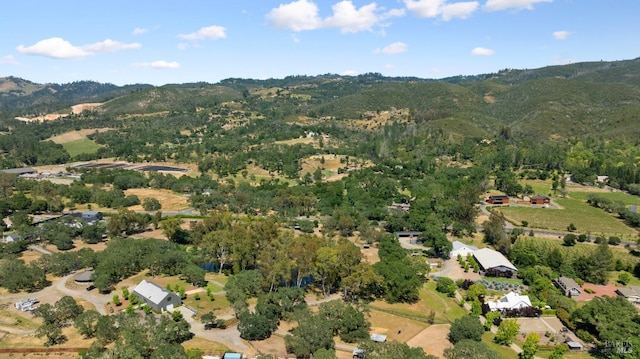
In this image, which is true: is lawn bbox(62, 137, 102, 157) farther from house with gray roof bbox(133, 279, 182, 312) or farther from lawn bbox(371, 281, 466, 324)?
lawn bbox(371, 281, 466, 324)

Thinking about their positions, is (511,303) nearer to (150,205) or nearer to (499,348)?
(499,348)

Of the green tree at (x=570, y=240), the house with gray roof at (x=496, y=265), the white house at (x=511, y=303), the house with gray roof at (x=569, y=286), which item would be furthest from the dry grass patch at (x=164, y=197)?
the green tree at (x=570, y=240)

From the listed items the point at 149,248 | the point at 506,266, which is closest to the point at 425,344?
the point at 506,266

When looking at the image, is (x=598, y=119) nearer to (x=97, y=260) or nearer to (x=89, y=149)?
(x=97, y=260)

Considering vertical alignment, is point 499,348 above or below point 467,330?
below

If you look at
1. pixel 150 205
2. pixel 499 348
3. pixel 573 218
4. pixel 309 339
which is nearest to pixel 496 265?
pixel 499 348

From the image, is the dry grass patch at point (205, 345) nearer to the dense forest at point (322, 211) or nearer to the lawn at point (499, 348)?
the dense forest at point (322, 211)

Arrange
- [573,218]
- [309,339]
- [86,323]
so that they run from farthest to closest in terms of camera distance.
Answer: [573,218], [86,323], [309,339]
